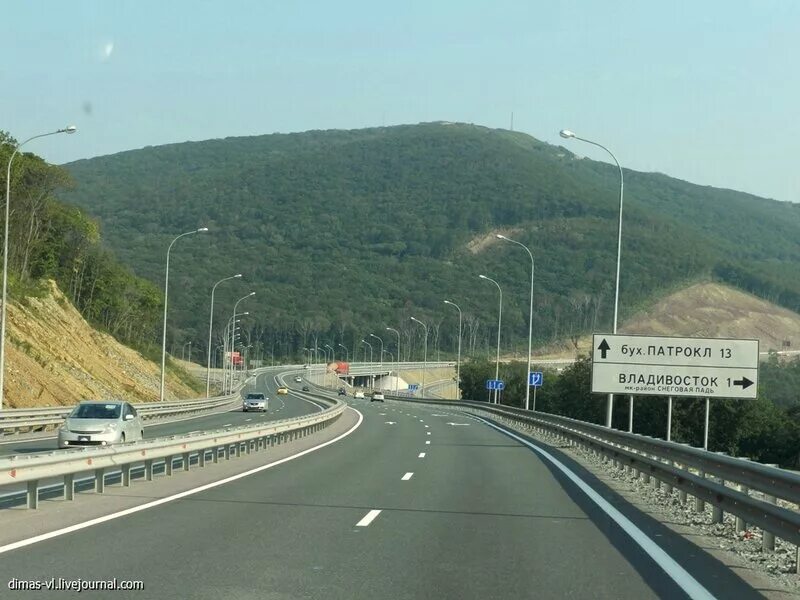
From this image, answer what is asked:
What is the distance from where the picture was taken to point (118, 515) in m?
14.3

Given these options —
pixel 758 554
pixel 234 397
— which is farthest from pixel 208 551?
pixel 234 397

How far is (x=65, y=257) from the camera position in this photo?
9400 centimetres

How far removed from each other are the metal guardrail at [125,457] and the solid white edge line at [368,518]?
3.81 metres

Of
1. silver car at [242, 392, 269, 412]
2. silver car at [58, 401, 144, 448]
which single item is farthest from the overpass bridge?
silver car at [242, 392, 269, 412]

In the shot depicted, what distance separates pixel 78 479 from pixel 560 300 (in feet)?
577

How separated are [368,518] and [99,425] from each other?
15199 mm

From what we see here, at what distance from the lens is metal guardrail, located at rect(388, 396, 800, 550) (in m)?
11.1

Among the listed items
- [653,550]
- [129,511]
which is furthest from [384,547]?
[129,511]

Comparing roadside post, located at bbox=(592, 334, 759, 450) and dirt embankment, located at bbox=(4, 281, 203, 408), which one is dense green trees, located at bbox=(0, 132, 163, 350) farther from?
roadside post, located at bbox=(592, 334, 759, 450)

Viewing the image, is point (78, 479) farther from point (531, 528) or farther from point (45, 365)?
point (45, 365)

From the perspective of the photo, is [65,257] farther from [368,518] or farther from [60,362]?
[368,518]

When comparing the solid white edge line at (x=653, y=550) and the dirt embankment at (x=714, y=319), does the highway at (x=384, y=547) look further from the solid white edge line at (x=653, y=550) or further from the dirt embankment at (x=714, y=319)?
the dirt embankment at (x=714, y=319)

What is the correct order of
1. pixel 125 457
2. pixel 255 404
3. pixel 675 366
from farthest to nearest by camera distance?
pixel 255 404, pixel 675 366, pixel 125 457

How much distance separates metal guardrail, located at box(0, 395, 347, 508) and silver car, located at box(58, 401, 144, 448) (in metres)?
3.06
